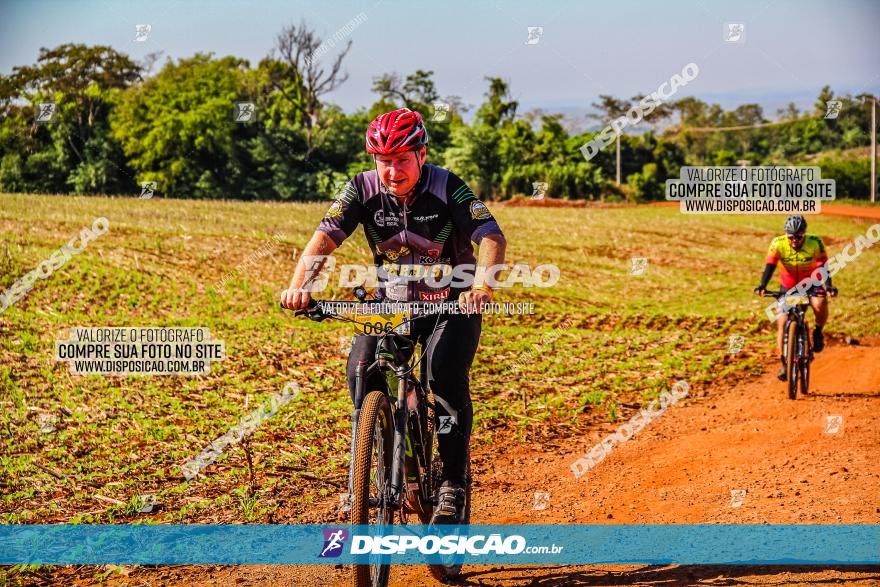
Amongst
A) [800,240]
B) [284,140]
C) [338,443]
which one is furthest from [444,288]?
[284,140]

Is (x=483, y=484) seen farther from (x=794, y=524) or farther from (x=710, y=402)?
(x=710, y=402)

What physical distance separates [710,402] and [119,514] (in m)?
8.17

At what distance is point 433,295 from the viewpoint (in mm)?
6020

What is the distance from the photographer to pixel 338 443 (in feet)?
33.4

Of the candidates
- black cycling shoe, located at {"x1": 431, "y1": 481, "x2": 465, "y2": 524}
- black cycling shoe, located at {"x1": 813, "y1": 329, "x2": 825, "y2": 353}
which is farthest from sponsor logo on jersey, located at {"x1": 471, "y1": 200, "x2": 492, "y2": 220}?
black cycling shoe, located at {"x1": 813, "y1": 329, "x2": 825, "y2": 353}

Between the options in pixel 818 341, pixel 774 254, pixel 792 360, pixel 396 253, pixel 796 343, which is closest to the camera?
pixel 396 253

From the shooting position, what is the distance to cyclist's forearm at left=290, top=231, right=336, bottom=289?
5.65 metres

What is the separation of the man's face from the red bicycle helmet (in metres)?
0.08

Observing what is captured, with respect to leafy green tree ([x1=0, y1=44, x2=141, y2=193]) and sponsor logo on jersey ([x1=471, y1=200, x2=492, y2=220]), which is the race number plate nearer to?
sponsor logo on jersey ([x1=471, y1=200, x2=492, y2=220])

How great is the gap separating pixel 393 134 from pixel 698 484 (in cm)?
484

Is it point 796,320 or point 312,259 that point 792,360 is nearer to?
point 796,320

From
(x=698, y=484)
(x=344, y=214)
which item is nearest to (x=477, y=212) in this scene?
(x=344, y=214)

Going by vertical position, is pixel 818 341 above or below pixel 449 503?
above

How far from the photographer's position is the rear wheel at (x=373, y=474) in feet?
16.7
